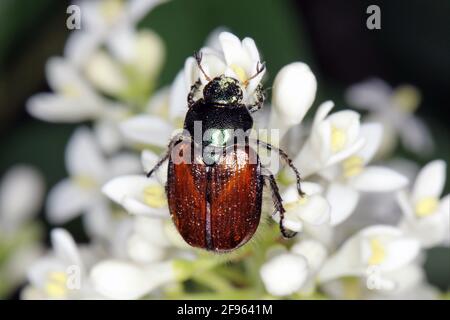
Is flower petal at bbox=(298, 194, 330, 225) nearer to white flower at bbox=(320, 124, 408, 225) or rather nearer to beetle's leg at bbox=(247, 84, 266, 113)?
white flower at bbox=(320, 124, 408, 225)

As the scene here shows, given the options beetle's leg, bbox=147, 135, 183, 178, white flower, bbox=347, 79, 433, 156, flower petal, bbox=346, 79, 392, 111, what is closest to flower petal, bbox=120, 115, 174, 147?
beetle's leg, bbox=147, 135, 183, 178

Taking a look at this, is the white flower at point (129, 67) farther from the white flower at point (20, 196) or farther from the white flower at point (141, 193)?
the white flower at point (141, 193)

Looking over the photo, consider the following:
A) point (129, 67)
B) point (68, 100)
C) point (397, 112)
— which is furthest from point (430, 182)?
point (68, 100)

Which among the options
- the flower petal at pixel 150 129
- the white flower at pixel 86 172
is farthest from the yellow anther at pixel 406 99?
the flower petal at pixel 150 129

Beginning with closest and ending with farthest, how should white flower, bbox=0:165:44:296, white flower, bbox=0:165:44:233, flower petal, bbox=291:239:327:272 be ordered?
1. flower petal, bbox=291:239:327:272
2. white flower, bbox=0:165:44:296
3. white flower, bbox=0:165:44:233

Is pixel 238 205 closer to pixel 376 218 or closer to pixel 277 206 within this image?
pixel 277 206
